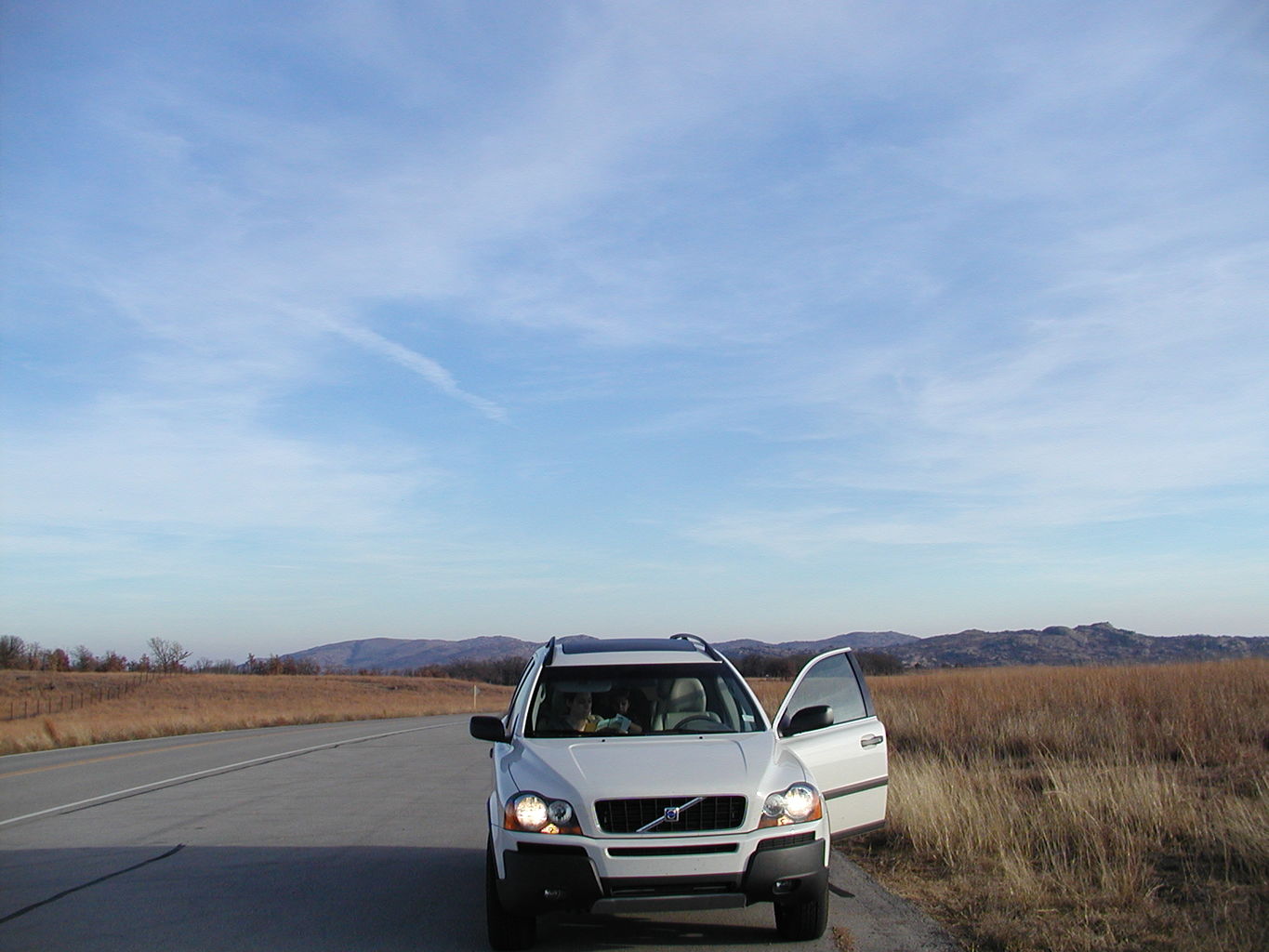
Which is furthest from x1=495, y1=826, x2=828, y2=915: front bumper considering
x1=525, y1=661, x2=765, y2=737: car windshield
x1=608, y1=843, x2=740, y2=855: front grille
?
x1=525, y1=661, x2=765, y2=737: car windshield

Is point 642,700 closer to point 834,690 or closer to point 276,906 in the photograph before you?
point 834,690

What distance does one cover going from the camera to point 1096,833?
8117 mm

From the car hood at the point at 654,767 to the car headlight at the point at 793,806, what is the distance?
0.06m

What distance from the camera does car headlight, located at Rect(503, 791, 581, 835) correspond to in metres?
5.60

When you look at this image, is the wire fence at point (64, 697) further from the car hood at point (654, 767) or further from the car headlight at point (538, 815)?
the car headlight at point (538, 815)

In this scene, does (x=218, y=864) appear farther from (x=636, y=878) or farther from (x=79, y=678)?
(x=79, y=678)

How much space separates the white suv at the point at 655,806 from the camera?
17.9 ft

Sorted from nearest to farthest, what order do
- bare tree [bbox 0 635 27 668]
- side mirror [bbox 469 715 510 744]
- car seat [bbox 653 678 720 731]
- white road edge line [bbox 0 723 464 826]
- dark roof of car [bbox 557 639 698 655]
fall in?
1. side mirror [bbox 469 715 510 744]
2. car seat [bbox 653 678 720 731]
3. dark roof of car [bbox 557 639 698 655]
4. white road edge line [bbox 0 723 464 826]
5. bare tree [bbox 0 635 27 668]

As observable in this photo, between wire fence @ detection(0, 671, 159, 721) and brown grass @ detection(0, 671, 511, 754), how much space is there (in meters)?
0.17

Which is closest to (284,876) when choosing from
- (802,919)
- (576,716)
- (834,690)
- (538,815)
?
(576,716)

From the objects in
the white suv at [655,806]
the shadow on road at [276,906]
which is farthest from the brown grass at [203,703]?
the white suv at [655,806]

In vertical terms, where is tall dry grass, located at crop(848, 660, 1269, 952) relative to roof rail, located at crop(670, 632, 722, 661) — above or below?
below

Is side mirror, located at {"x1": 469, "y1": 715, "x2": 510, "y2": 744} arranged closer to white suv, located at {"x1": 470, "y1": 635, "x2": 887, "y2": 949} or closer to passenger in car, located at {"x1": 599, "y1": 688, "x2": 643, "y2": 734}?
white suv, located at {"x1": 470, "y1": 635, "x2": 887, "y2": 949}

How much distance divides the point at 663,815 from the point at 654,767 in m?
0.36
